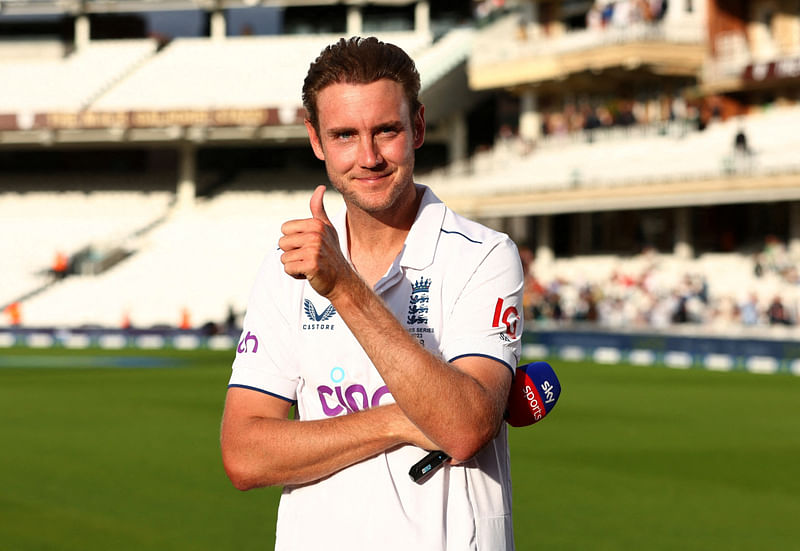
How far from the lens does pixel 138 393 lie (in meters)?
23.1

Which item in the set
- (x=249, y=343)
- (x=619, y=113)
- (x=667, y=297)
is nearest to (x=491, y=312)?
(x=249, y=343)

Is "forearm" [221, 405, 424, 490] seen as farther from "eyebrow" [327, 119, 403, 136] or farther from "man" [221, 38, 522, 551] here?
"eyebrow" [327, 119, 403, 136]

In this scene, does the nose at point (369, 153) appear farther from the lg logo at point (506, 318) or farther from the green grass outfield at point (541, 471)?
the green grass outfield at point (541, 471)

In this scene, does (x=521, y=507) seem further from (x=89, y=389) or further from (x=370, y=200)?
(x=89, y=389)

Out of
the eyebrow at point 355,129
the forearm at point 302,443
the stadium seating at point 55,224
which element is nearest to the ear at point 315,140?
the eyebrow at point 355,129

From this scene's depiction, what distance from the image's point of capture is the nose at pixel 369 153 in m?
3.11

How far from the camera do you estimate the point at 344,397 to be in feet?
10.8

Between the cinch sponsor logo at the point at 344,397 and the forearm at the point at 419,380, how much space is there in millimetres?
316

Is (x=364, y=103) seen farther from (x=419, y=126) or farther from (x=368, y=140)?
(x=419, y=126)

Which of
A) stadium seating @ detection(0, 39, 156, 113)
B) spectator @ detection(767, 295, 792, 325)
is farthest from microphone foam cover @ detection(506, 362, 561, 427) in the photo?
stadium seating @ detection(0, 39, 156, 113)

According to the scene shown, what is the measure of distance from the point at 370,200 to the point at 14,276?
46.6 m

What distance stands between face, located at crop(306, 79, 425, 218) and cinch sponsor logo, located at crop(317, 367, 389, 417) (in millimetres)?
460

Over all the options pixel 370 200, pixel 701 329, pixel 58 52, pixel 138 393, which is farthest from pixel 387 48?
pixel 58 52

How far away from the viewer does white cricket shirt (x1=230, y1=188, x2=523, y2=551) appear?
124 inches
